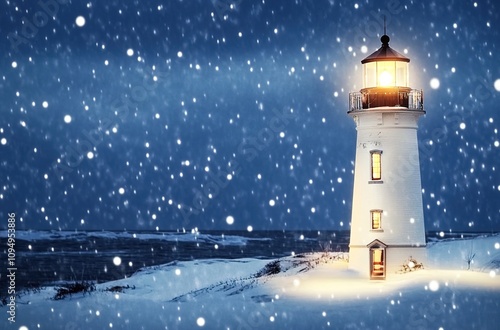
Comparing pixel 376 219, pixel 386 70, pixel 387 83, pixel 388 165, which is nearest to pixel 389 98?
pixel 387 83

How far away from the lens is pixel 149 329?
2492 cm

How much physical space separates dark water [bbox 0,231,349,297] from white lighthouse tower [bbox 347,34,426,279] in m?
23.6

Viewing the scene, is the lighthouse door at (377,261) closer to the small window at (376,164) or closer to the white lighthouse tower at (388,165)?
the white lighthouse tower at (388,165)

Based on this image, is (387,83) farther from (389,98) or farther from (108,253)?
(108,253)

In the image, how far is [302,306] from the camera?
27.2 m

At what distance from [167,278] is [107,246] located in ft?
225

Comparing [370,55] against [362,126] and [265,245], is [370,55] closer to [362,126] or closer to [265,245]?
[362,126]

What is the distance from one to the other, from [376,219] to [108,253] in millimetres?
69590

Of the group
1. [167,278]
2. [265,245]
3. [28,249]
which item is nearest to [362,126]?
[167,278]

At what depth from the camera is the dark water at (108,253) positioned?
237ft

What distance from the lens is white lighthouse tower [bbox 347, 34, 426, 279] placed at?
1315 inches

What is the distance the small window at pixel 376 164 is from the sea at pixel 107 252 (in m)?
22.3

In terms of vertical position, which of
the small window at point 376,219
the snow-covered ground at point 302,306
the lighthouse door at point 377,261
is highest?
the small window at point 376,219

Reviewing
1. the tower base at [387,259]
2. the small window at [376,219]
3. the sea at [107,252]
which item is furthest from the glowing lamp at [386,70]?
the sea at [107,252]
